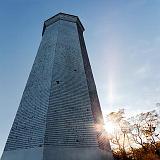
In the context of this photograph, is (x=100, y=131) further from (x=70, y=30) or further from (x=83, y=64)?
(x=70, y=30)

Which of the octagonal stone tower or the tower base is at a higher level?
the octagonal stone tower

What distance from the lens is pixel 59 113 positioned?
1272cm

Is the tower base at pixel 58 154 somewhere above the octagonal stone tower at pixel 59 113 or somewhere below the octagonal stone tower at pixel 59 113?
below

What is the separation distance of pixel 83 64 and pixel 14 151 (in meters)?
7.64

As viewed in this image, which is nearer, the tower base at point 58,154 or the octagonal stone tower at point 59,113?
the tower base at point 58,154

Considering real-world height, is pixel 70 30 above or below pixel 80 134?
above

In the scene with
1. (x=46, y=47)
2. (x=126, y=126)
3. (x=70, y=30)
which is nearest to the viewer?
(x=46, y=47)

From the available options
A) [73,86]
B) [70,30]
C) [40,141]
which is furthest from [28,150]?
[70,30]

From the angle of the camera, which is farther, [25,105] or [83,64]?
[83,64]

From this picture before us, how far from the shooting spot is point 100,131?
13.0 meters

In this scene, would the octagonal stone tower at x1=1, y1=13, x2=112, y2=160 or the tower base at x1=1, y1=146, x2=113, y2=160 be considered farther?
the octagonal stone tower at x1=1, y1=13, x2=112, y2=160

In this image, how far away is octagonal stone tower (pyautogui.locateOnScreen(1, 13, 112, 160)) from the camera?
37.6ft

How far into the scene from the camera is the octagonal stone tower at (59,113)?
11.5m

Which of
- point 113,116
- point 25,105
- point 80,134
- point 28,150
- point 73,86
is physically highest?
point 113,116
